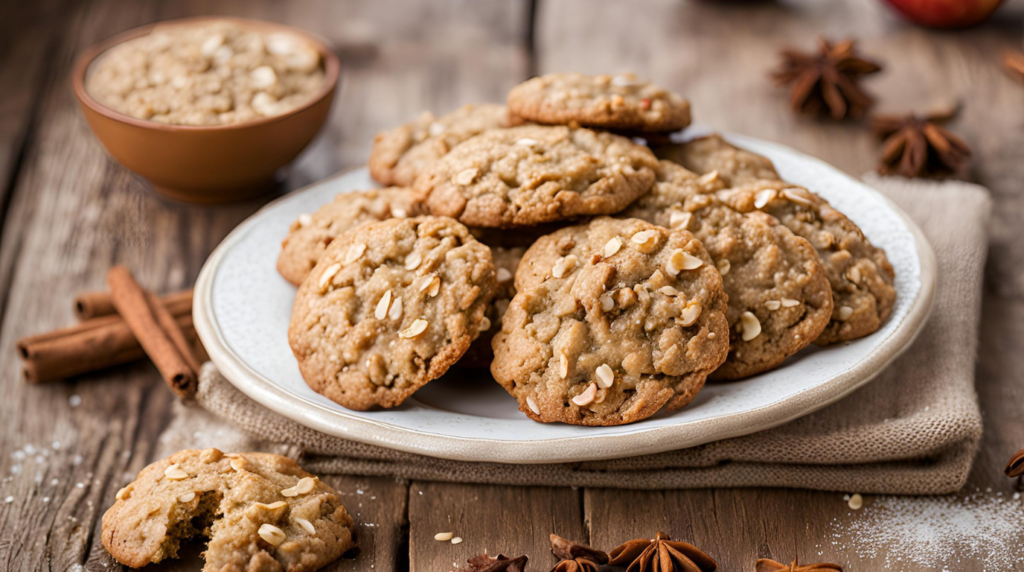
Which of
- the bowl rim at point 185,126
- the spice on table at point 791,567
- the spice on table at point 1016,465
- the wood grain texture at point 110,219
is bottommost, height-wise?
the wood grain texture at point 110,219

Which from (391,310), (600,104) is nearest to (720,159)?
(600,104)

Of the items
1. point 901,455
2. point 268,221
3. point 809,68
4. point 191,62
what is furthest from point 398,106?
point 901,455

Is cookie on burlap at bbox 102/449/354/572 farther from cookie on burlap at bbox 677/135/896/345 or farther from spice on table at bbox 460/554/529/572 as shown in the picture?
cookie on burlap at bbox 677/135/896/345

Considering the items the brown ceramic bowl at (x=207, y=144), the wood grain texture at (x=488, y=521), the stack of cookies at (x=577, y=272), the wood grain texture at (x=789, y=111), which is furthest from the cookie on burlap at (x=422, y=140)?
the wood grain texture at (x=789, y=111)

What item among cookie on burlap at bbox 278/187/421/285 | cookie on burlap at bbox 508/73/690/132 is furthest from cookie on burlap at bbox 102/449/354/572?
cookie on burlap at bbox 508/73/690/132

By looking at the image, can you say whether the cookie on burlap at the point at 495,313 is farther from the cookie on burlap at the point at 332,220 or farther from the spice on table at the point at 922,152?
the spice on table at the point at 922,152

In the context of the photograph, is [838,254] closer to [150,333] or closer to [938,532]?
[938,532]

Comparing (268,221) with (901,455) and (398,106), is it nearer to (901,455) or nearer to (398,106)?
(398,106)
